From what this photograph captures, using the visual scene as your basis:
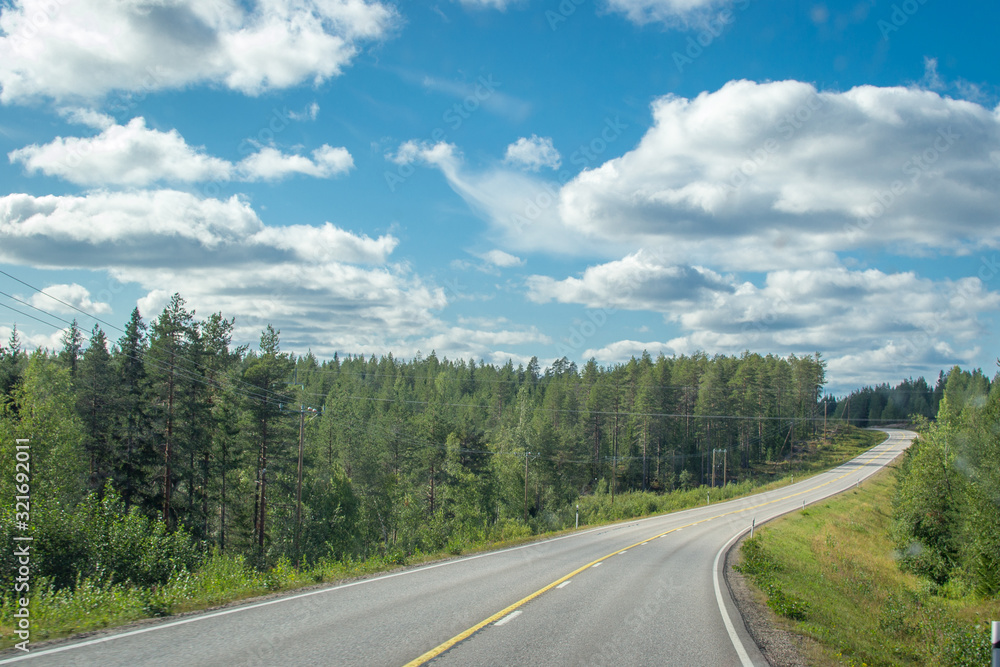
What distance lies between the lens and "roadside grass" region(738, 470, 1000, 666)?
1058cm

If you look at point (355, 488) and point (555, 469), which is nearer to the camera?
point (355, 488)

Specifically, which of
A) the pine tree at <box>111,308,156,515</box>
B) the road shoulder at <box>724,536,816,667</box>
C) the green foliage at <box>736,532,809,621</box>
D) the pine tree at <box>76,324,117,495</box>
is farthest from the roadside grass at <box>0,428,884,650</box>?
the pine tree at <box>76,324,117,495</box>

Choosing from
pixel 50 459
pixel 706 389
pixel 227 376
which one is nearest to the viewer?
pixel 50 459

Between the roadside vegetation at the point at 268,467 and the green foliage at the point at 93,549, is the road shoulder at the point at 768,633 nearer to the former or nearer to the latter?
→ the roadside vegetation at the point at 268,467

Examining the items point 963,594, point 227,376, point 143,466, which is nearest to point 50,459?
point 143,466

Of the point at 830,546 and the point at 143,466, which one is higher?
the point at 143,466

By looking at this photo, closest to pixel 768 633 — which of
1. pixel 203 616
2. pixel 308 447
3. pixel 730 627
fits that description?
pixel 730 627

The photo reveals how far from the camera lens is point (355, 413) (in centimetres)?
8650

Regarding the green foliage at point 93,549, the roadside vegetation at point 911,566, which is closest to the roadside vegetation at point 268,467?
the green foliage at point 93,549

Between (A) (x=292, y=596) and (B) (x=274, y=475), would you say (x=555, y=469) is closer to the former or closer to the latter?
(B) (x=274, y=475)

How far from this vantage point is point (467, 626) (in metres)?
9.10

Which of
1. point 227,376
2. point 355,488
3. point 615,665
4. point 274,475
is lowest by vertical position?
point 355,488

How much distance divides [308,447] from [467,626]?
52672 mm

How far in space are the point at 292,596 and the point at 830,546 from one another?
31920mm
